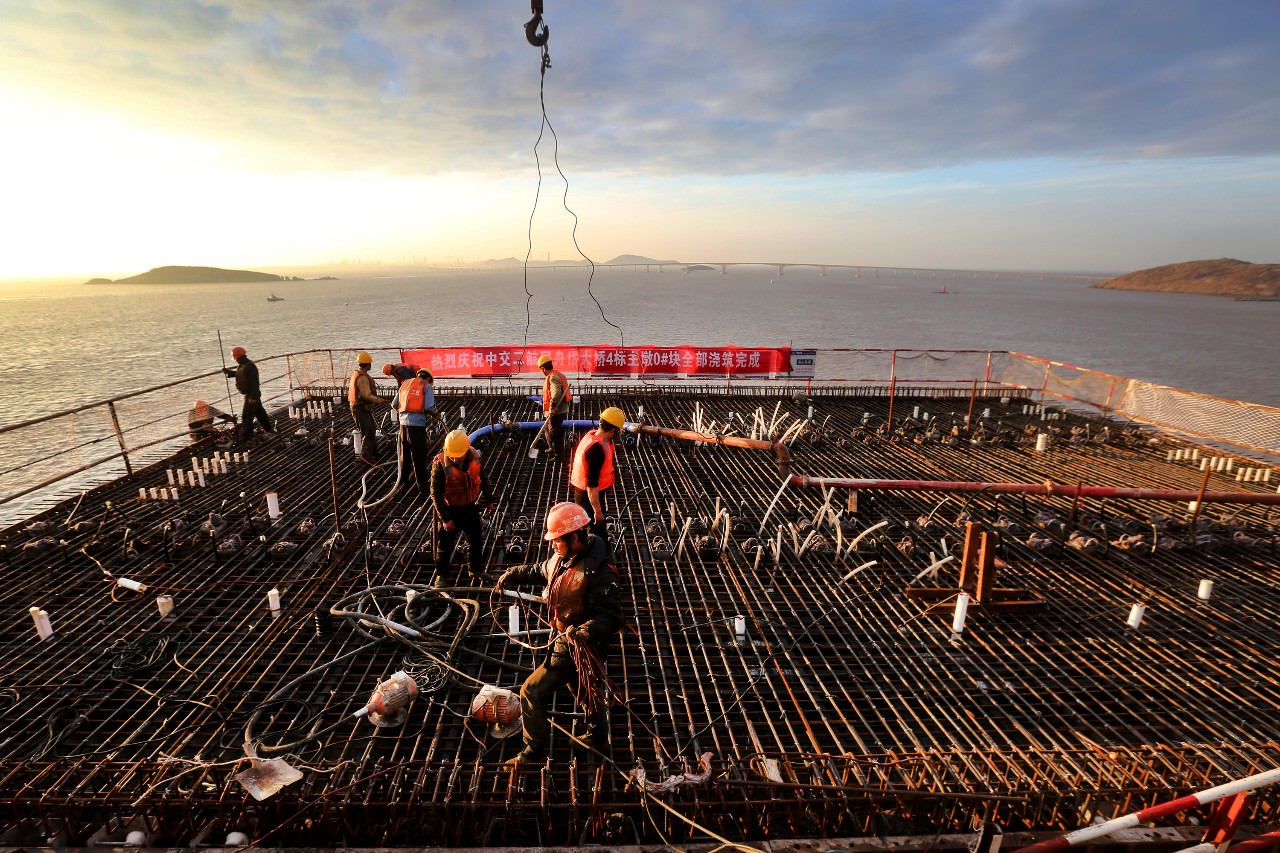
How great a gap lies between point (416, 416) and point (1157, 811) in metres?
9.00

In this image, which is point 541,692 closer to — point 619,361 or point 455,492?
point 455,492

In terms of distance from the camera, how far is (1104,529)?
8.67m

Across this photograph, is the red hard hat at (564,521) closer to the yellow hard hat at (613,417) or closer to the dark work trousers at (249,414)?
the yellow hard hat at (613,417)

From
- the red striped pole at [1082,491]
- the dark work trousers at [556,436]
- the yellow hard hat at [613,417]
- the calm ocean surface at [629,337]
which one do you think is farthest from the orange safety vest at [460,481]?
the calm ocean surface at [629,337]

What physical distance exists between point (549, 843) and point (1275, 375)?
58045mm

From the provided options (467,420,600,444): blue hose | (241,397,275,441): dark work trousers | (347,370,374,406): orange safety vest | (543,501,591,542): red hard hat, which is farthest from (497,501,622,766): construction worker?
(241,397,275,441): dark work trousers

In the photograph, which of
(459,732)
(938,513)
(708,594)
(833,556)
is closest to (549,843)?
(459,732)

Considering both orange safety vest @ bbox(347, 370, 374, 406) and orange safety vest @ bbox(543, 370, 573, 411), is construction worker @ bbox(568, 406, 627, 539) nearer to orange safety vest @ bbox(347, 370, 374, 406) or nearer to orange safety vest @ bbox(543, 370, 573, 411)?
orange safety vest @ bbox(543, 370, 573, 411)

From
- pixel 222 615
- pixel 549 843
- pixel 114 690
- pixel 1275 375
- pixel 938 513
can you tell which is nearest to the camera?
pixel 549 843

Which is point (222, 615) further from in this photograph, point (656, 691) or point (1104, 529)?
point (1104, 529)

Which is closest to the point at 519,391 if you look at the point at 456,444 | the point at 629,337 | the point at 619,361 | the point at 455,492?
the point at 619,361

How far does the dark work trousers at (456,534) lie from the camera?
6.72m

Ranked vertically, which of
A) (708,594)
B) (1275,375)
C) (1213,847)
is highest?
(1213,847)

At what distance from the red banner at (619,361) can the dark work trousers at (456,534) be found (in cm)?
1189
